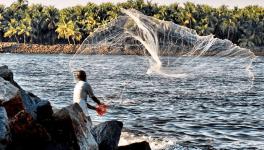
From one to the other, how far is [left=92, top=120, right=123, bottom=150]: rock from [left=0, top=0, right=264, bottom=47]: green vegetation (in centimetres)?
13784

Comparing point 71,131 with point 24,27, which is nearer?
point 71,131

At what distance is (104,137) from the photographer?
42.3 feet

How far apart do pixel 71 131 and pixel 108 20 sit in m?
145

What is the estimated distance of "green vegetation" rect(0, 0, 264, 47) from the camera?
6102 inches

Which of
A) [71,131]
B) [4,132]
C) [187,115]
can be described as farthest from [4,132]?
[187,115]

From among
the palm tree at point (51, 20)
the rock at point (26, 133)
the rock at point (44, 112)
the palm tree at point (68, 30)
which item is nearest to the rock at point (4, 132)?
the rock at point (26, 133)

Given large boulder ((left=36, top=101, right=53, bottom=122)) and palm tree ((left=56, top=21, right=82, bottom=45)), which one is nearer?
large boulder ((left=36, top=101, right=53, bottom=122))

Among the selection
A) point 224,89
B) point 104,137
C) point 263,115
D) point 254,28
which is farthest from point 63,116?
point 254,28

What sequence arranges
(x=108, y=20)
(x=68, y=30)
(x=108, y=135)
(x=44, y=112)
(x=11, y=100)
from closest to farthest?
(x=11, y=100), (x=44, y=112), (x=108, y=135), (x=68, y=30), (x=108, y=20)

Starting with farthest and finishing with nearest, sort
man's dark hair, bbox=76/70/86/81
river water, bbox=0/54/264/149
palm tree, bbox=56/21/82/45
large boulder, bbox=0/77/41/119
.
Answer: palm tree, bbox=56/21/82/45
river water, bbox=0/54/264/149
man's dark hair, bbox=76/70/86/81
large boulder, bbox=0/77/41/119

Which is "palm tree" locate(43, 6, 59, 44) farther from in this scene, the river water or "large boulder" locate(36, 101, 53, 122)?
"large boulder" locate(36, 101, 53, 122)

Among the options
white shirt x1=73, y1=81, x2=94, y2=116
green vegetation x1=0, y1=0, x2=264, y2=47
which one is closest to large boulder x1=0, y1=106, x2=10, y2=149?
white shirt x1=73, y1=81, x2=94, y2=116

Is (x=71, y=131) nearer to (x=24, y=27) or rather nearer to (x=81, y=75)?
(x=81, y=75)

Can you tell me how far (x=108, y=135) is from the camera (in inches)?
509
